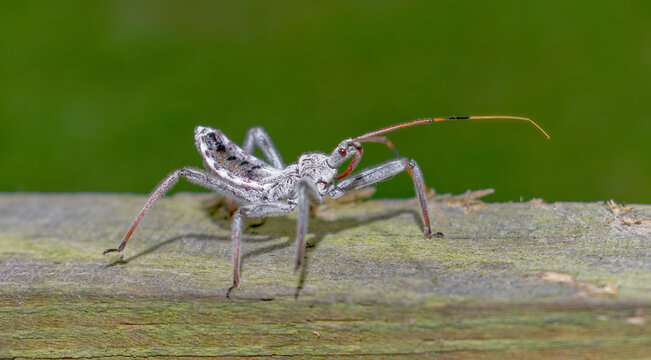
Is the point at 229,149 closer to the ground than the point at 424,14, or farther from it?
closer to the ground

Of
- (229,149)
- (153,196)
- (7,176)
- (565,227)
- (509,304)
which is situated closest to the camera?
(509,304)

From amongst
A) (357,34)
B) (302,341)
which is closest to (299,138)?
(357,34)

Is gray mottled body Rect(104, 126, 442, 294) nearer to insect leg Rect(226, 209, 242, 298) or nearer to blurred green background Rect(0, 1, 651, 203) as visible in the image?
insect leg Rect(226, 209, 242, 298)

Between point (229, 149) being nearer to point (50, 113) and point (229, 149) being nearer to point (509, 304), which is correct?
point (509, 304)

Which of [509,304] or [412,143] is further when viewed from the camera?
[412,143]

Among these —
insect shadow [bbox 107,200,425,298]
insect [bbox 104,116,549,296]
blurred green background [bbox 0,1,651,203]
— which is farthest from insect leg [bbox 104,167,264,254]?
blurred green background [bbox 0,1,651,203]

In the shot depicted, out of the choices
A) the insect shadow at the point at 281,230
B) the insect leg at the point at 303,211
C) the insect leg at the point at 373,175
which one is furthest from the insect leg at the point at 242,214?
the insect leg at the point at 373,175

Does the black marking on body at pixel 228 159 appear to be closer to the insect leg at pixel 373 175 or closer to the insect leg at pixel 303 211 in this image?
the insect leg at pixel 373 175
